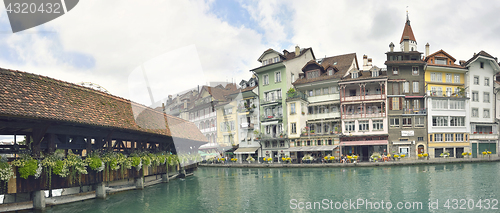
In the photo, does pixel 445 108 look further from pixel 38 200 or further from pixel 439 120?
pixel 38 200

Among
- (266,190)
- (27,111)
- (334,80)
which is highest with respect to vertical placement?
(334,80)

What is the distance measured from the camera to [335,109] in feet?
171

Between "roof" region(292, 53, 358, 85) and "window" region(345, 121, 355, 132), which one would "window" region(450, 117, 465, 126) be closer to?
"window" region(345, 121, 355, 132)

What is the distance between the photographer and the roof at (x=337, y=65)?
52416mm

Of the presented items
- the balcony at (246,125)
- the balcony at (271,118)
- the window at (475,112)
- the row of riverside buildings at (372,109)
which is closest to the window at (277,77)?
the row of riverside buildings at (372,109)

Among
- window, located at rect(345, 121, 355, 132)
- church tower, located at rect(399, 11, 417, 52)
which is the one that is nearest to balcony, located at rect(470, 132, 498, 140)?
church tower, located at rect(399, 11, 417, 52)

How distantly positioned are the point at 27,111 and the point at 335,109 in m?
43.5

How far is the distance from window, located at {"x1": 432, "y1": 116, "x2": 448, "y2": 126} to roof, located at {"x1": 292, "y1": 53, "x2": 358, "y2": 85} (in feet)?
42.9

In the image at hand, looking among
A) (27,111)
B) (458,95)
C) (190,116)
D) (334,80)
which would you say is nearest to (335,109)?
(334,80)

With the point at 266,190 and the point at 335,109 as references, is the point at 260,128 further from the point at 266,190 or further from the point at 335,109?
the point at 266,190

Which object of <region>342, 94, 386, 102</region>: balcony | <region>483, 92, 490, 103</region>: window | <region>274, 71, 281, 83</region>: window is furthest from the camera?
<region>274, 71, 281, 83</region>: window

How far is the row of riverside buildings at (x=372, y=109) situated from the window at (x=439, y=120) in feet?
0.39

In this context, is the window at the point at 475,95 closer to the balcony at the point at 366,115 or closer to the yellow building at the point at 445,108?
the yellow building at the point at 445,108

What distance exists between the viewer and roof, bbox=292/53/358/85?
52416 mm
